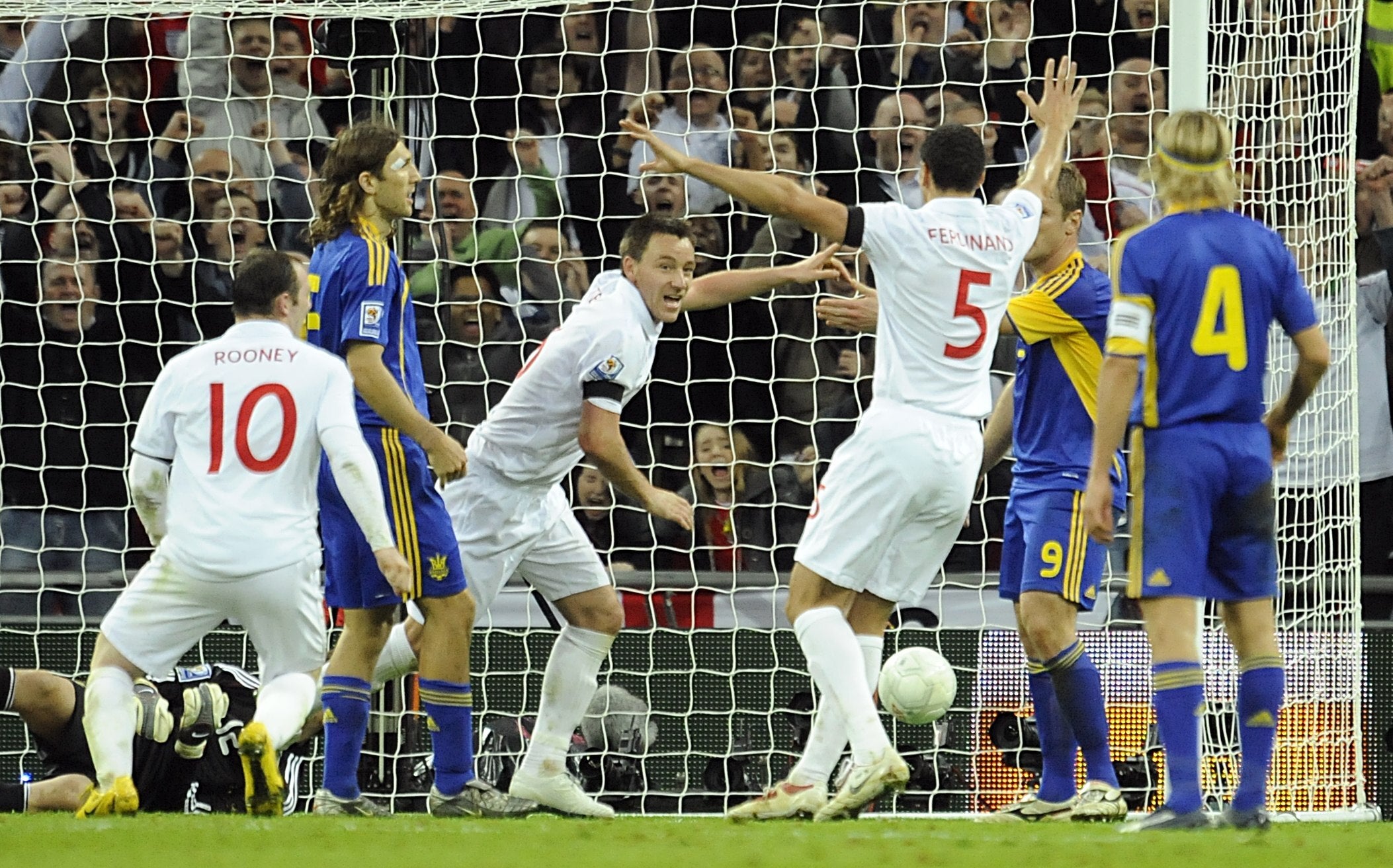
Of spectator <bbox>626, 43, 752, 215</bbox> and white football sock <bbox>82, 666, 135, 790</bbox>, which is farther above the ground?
spectator <bbox>626, 43, 752, 215</bbox>

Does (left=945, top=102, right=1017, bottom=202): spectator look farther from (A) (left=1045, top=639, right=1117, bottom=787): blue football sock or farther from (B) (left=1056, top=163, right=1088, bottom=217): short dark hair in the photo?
(A) (left=1045, top=639, right=1117, bottom=787): blue football sock

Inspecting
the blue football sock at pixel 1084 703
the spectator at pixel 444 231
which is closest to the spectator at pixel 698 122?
the spectator at pixel 444 231

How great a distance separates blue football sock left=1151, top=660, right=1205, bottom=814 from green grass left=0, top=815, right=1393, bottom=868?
0.12 meters

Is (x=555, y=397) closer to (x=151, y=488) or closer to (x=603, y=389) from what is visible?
(x=603, y=389)

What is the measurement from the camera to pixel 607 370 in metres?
6.11

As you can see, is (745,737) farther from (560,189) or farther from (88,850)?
(88,850)

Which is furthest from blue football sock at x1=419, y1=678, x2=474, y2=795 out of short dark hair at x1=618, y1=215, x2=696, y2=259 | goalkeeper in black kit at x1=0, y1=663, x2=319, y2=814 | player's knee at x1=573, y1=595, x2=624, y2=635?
short dark hair at x1=618, y1=215, x2=696, y2=259

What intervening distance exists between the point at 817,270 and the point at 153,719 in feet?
9.66

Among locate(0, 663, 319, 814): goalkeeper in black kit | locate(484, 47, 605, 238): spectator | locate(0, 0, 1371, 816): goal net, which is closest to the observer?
locate(0, 663, 319, 814): goalkeeper in black kit

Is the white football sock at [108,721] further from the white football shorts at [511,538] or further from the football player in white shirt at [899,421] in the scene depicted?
the football player in white shirt at [899,421]

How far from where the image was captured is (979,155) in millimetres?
Answer: 5797

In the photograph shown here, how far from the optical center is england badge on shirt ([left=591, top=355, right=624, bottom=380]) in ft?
20.1

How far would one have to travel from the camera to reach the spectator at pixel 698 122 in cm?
932

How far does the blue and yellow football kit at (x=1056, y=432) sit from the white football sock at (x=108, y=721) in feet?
9.09
